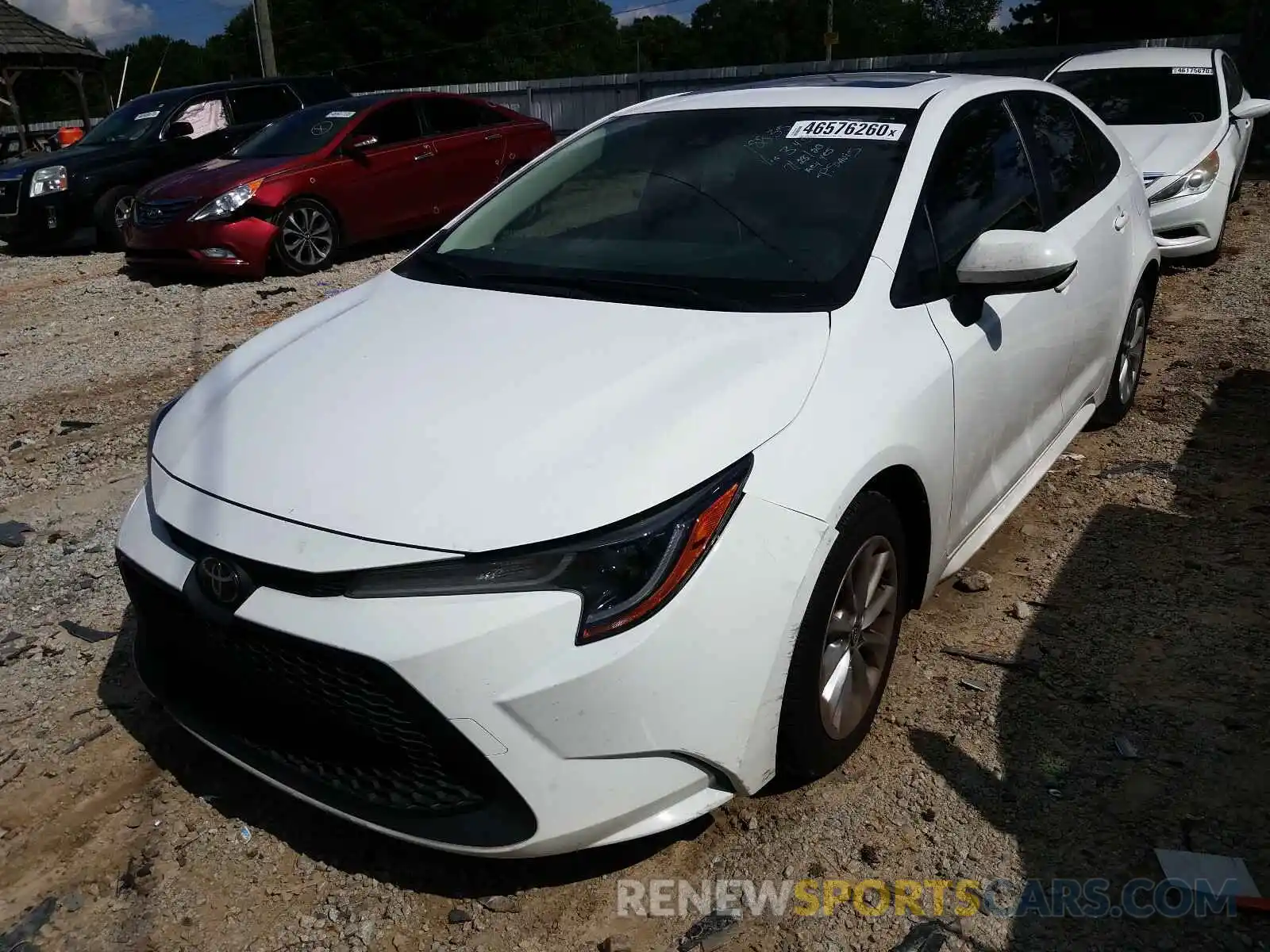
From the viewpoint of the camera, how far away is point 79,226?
11.3 metres

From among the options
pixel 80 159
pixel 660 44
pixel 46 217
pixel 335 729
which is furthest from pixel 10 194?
pixel 660 44

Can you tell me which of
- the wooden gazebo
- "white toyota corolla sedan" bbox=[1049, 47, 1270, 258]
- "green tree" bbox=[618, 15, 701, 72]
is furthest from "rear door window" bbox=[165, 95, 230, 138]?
"green tree" bbox=[618, 15, 701, 72]

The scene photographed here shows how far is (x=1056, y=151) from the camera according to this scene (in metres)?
3.97

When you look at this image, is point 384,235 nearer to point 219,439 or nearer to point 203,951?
point 219,439

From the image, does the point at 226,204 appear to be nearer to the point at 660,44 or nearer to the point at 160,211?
the point at 160,211

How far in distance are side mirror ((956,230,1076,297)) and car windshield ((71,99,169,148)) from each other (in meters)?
11.3

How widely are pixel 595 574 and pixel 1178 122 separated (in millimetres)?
7958

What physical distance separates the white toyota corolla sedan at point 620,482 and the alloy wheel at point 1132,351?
133 centimetres

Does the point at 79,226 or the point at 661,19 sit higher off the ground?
the point at 661,19

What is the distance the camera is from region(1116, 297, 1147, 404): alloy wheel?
4660mm

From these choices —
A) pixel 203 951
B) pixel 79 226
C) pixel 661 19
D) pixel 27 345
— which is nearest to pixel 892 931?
pixel 203 951

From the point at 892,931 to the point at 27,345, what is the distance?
752cm

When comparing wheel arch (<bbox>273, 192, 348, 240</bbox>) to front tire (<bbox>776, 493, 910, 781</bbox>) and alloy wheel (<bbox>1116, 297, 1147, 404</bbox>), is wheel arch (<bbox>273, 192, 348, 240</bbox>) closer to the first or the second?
alloy wheel (<bbox>1116, 297, 1147, 404</bbox>)

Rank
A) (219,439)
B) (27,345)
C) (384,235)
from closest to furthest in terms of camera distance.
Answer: (219,439)
(27,345)
(384,235)
